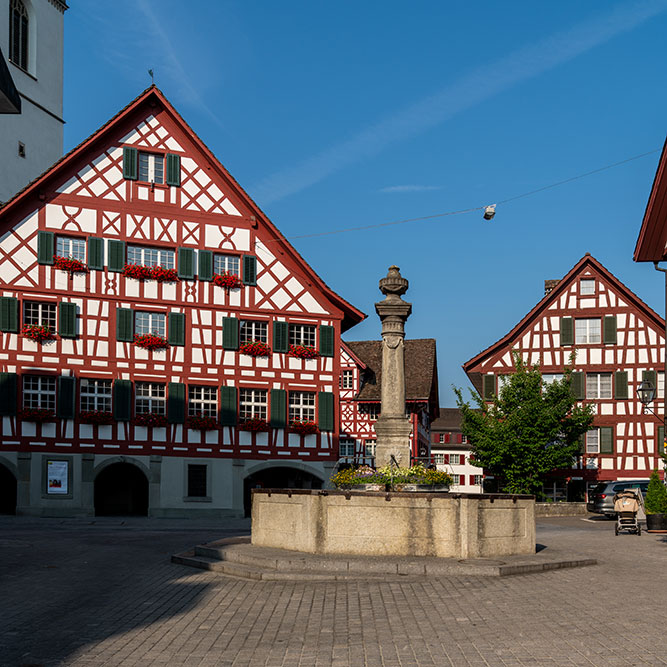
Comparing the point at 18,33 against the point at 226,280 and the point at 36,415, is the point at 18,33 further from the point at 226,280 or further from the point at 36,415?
the point at 36,415

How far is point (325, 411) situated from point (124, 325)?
25.2 ft

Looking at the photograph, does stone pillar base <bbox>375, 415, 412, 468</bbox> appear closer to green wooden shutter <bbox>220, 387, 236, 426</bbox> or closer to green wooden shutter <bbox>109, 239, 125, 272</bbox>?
green wooden shutter <bbox>220, 387, 236, 426</bbox>

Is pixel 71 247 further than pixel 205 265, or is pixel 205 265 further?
pixel 205 265

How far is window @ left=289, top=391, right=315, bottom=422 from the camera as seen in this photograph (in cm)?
3503

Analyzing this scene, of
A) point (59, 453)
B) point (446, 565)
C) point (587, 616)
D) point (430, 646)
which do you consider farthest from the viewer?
point (59, 453)

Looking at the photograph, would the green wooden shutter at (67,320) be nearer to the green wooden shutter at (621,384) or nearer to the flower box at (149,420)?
the flower box at (149,420)

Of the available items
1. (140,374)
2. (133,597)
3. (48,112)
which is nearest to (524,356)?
(140,374)

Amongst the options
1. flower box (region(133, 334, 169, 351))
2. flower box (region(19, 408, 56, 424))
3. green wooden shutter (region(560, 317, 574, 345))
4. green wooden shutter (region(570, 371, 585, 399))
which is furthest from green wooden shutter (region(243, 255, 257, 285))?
green wooden shutter (region(570, 371, 585, 399))

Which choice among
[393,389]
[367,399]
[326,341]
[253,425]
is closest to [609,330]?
[367,399]

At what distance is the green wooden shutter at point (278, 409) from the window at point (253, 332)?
6.35ft

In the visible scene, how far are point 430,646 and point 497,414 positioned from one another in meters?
32.8

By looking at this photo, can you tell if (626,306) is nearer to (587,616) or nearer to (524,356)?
(524,356)

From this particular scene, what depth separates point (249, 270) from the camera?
34.8 metres

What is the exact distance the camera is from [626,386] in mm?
45031
